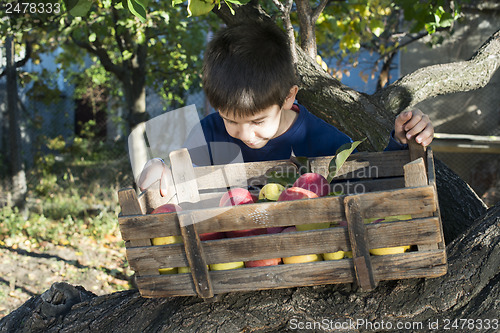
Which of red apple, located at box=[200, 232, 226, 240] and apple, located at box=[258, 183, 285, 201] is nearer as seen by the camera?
red apple, located at box=[200, 232, 226, 240]

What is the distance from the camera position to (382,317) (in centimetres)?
131

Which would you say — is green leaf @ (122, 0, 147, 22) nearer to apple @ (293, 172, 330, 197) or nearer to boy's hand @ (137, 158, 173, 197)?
boy's hand @ (137, 158, 173, 197)

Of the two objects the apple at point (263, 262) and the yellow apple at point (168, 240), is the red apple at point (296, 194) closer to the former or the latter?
the apple at point (263, 262)

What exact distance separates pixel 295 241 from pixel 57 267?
4134 mm

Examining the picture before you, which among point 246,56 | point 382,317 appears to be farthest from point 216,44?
point 382,317

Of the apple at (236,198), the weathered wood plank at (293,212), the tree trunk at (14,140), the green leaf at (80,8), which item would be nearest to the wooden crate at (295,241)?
the weathered wood plank at (293,212)

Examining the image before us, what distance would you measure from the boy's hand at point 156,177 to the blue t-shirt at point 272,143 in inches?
18.1

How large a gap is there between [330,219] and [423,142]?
0.53 m

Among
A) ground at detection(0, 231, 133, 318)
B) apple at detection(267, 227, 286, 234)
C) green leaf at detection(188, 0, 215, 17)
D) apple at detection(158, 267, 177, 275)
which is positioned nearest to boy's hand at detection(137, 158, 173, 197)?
apple at detection(158, 267, 177, 275)

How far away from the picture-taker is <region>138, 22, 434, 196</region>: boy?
1.67 m

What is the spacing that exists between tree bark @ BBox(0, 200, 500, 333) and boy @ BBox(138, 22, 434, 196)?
36cm

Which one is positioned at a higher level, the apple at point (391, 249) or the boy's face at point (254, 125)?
the boy's face at point (254, 125)

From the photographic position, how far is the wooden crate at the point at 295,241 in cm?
121

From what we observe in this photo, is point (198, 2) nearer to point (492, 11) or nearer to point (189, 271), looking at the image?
point (189, 271)
